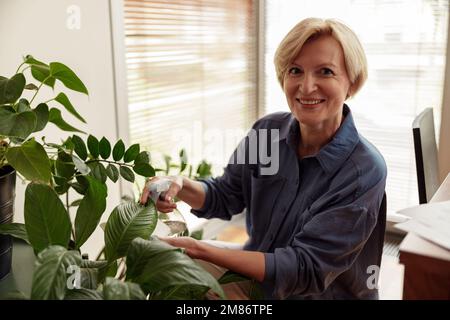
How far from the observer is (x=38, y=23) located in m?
1.63

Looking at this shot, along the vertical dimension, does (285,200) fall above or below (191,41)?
below

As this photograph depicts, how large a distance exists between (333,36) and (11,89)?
865 millimetres

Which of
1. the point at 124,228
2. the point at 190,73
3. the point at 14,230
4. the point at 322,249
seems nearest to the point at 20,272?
the point at 14,230

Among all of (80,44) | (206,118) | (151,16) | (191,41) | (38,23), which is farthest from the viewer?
(206,118)

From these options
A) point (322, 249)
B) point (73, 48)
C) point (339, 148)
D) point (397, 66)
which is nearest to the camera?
point (322, 249)

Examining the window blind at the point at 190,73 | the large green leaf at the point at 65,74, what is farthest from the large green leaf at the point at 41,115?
the window blind at the point at 190,73

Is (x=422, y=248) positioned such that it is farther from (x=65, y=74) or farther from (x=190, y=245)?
(x=65, y=74)

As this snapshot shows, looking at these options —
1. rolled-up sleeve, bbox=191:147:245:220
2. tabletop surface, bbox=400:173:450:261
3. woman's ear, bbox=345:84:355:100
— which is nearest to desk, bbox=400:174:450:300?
tabletop surface, bbox=400:173:450:261

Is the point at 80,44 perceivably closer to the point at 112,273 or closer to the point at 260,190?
the point at 260,190

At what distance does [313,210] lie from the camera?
1.28 meters

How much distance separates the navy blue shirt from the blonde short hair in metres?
0.15
